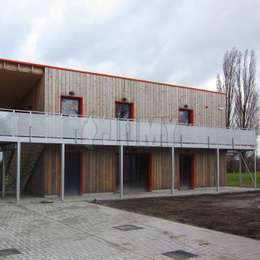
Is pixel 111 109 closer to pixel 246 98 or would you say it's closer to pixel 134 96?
pixel 134 96

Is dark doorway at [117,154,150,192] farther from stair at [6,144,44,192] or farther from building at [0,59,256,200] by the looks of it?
stair at [6,144,44,192]

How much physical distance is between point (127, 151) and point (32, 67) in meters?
6.72

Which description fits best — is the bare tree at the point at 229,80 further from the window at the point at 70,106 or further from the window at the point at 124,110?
the window at the point at 70,106

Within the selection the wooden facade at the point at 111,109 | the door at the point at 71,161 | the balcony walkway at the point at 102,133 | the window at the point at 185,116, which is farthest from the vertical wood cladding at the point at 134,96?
the balcony walkway at the point at 102,133

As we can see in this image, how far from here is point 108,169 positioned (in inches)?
787

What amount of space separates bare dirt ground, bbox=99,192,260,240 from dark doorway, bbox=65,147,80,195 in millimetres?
3334

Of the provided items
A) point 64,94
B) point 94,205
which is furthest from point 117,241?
point 64,94

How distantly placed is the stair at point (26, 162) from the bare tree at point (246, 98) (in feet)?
89.5

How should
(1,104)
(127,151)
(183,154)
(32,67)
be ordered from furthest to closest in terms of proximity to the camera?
(1,104)
(183,154)
(127,151)
(32,67)

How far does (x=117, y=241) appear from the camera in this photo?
8406 millimetres

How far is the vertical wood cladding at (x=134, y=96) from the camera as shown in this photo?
1875cm

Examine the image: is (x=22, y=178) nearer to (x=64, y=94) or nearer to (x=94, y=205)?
(x=64, y=94)

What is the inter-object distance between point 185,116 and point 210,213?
11428mm

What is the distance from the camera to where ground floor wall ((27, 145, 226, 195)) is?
18234 millimetres
